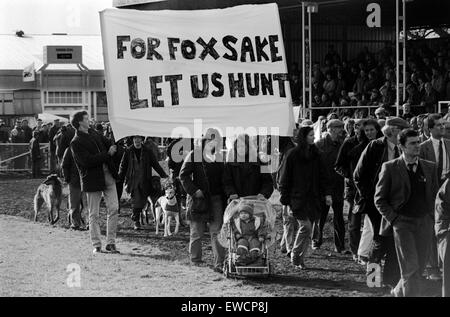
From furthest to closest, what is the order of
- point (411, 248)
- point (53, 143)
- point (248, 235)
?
point (53, 143)
point (248, 235)
point (411, 248)

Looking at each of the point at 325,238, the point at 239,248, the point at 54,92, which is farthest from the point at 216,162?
the point at 54,92

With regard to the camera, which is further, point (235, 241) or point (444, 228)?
point (235, 241)

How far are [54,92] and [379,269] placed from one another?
3519 centimetres

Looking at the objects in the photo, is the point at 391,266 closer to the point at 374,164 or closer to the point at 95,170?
the point at 374,164

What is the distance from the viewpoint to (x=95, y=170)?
1317 centimetres

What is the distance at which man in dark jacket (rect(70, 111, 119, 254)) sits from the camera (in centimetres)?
1309

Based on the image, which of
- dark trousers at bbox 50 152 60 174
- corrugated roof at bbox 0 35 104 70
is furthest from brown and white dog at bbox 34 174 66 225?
corrugated roof at bbox 0 35 104 70

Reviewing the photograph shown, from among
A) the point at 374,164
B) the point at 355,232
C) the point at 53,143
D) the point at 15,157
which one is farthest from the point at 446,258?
the point at 15,157

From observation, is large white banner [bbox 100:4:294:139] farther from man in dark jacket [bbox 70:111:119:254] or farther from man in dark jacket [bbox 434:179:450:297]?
man in dark jacket [bbox 70:111:119:254]

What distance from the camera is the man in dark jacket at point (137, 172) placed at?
16.6 metres

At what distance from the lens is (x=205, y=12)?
10367 mm

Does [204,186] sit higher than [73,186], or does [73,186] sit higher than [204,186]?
[204,186]

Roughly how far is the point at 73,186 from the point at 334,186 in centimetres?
551

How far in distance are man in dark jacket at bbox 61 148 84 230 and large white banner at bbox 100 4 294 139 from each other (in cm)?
640
